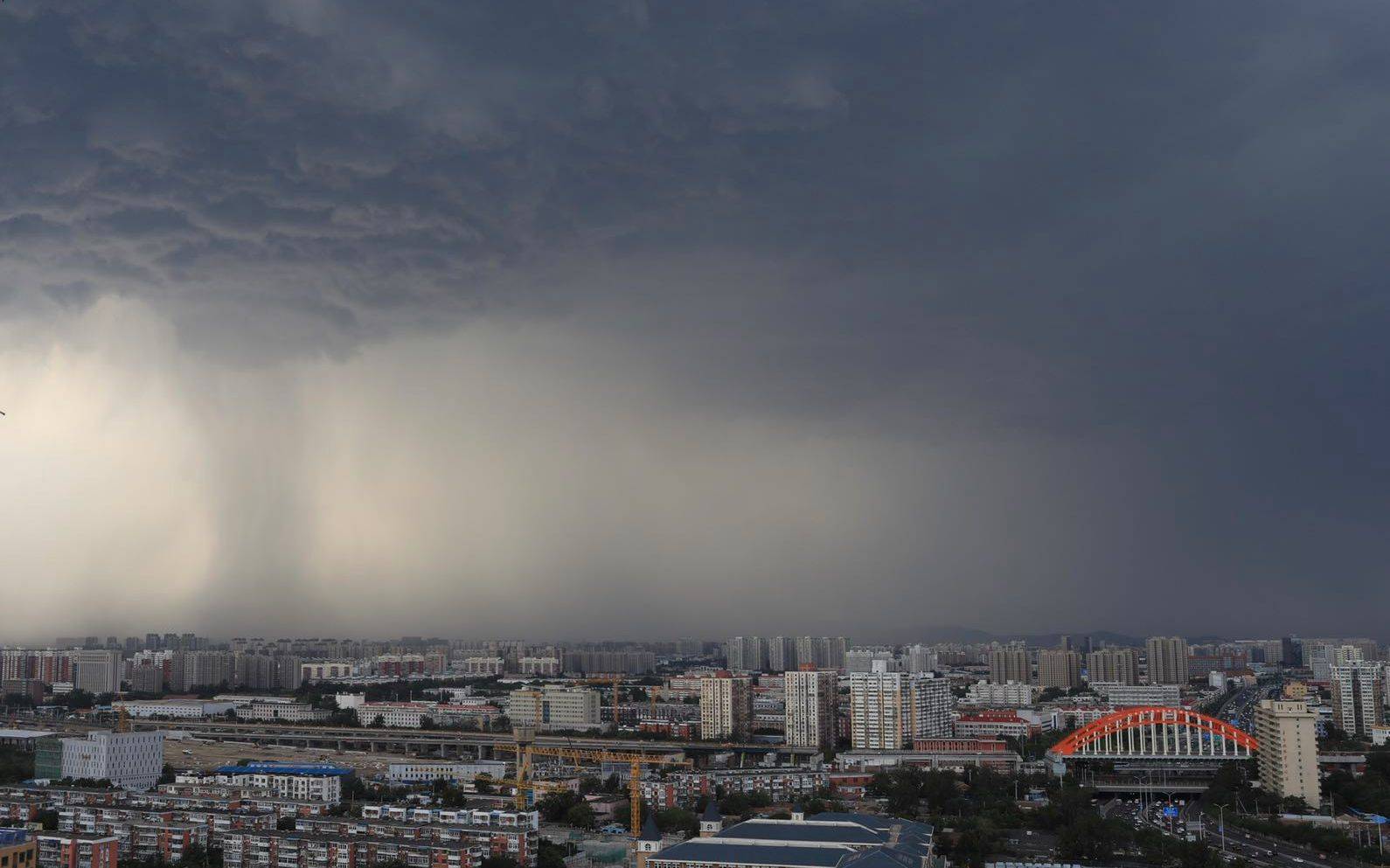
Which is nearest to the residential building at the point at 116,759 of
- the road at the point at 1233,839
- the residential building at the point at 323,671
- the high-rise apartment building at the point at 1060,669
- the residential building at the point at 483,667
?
the road at the point at 1233,839

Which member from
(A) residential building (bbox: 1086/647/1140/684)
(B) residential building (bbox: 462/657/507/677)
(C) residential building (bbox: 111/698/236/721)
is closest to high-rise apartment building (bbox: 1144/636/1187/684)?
(A) residential building (bbox: 1086/647/1140/684)

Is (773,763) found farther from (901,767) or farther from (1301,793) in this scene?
(1301,793)

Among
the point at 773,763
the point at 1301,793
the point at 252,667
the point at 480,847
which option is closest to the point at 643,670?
the point at 252,667

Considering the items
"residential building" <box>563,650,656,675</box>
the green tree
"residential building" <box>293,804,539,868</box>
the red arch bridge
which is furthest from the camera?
"residential building" <box>563,650,656,675</box>

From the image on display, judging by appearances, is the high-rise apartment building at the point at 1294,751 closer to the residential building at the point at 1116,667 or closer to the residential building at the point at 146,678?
the residential building at the point at 1116,667

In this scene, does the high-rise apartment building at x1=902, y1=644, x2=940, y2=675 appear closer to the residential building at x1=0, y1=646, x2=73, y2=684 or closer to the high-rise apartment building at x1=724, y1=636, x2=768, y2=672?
→ the high-rise apartment building at x1=724, y1=636, x2=768, y2=672
